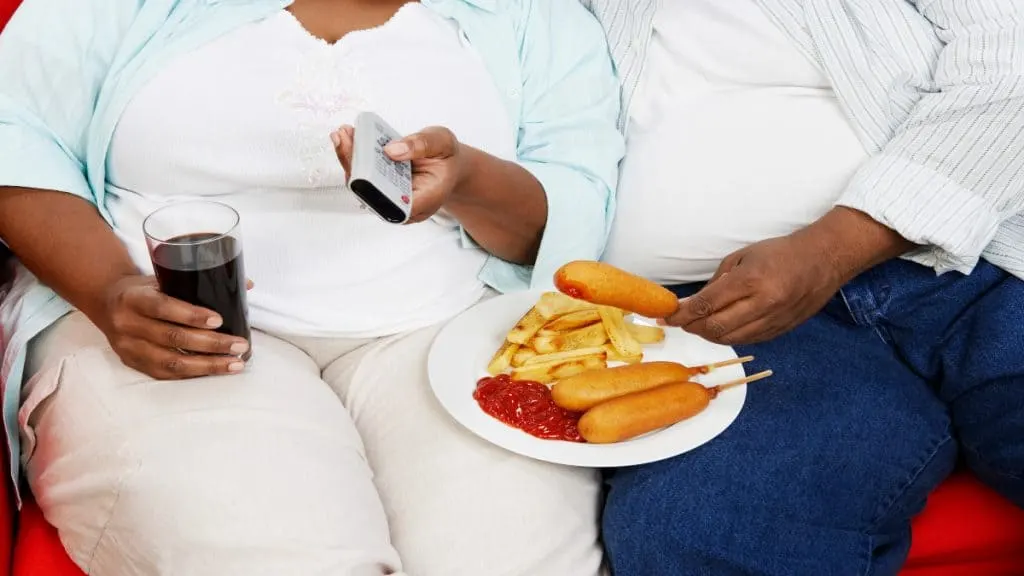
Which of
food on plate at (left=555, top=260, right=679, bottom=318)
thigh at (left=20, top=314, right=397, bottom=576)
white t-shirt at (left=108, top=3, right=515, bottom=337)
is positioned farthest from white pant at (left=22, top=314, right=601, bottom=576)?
food on plate at (left=555, top=260, right=679, bottom=318)

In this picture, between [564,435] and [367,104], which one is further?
[367,104]

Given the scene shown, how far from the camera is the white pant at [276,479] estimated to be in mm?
983

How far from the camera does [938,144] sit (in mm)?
1290

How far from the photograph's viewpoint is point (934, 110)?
1.30m

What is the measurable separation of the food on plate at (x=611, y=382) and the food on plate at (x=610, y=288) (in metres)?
0.07

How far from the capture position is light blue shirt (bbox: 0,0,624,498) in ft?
4.03

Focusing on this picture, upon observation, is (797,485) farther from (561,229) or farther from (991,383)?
(561,229)

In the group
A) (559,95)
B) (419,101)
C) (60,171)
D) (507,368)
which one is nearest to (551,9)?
(559,95)

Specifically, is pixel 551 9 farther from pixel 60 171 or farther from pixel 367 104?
pixel 60 171

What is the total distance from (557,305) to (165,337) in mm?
481

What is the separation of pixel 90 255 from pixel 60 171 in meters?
0.13

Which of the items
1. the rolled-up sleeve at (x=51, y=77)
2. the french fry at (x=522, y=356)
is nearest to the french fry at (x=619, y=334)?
the french fry at (x=522, y=356)

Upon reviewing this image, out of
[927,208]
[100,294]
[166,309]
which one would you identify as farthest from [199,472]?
[927,208]

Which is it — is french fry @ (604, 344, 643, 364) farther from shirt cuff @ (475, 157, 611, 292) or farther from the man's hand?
shirt cuff @ (475, 157, 611, 292)
